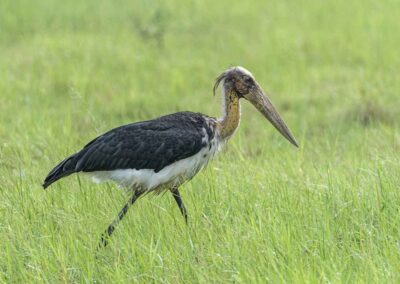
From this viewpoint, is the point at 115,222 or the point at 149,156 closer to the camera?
the point at 115,222

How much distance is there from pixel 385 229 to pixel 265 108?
A: 157 centimetres

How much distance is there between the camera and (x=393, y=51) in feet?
37.1

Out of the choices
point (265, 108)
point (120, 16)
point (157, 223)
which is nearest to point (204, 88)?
point (120, 16)

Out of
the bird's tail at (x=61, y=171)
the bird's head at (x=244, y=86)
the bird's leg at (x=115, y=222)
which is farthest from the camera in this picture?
the bird's head at (x=244, y=86)

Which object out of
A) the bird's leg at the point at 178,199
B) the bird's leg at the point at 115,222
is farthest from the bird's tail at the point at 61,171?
the bird's leg at the point at 178,199

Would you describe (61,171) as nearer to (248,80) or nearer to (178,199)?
(178,199)

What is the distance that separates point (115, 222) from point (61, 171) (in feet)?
1.74

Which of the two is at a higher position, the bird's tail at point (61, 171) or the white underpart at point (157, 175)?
the bird's tail at point (61, 171)

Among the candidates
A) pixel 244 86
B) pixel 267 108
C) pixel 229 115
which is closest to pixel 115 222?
pixel 229 115

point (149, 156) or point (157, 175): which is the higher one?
point (149, 156)

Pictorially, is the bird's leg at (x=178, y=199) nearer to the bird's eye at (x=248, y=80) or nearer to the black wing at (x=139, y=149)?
the black wing at (x=139, y=149)

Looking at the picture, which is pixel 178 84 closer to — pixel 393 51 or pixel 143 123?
pixel 393 51

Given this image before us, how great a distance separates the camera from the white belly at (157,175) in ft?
18.9

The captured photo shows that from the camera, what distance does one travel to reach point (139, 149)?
5.79 metres
